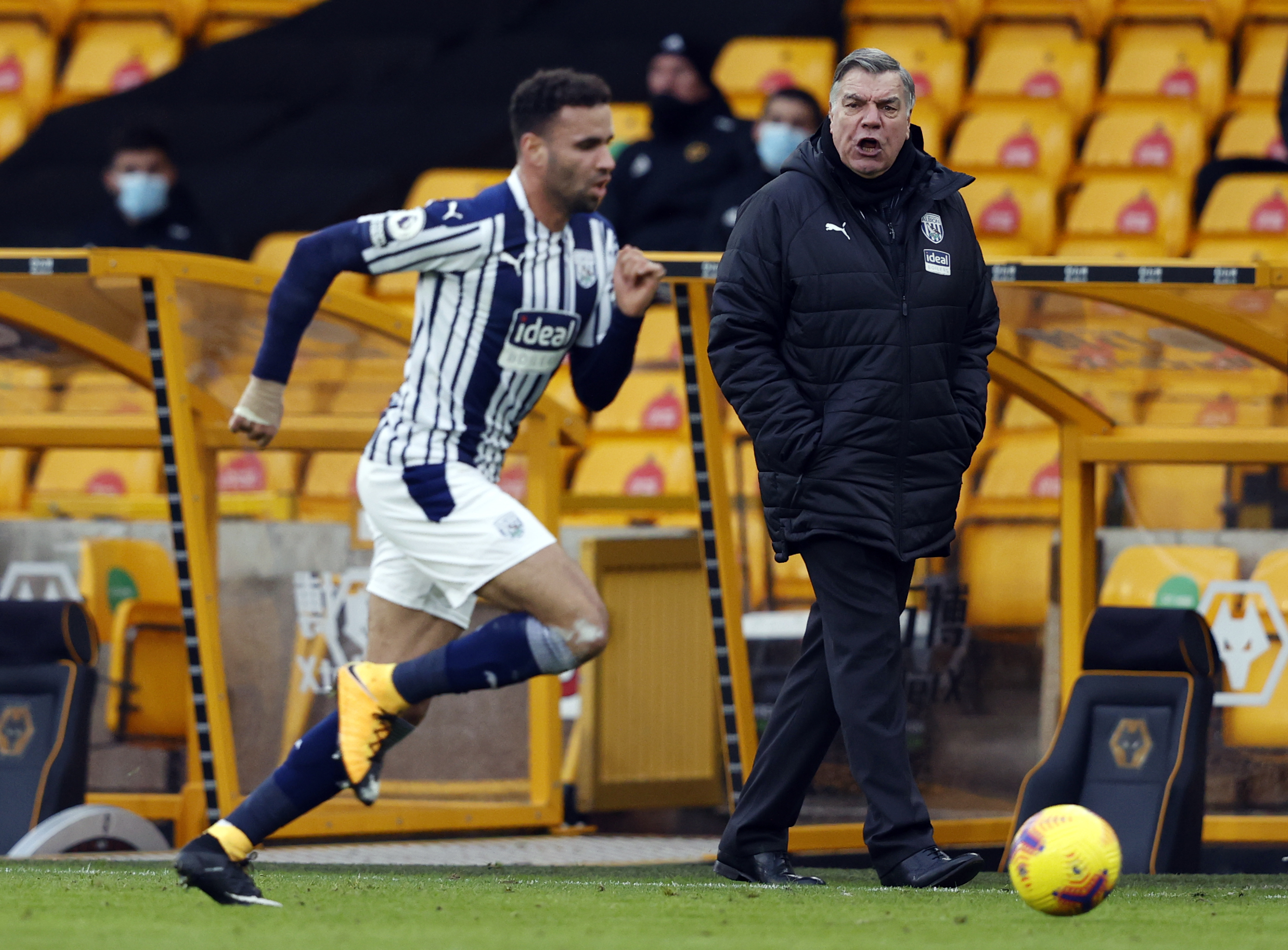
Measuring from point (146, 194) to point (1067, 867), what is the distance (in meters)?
6.01

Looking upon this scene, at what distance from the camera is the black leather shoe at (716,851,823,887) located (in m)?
4.41

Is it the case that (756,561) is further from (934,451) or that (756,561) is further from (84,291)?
(84,291)

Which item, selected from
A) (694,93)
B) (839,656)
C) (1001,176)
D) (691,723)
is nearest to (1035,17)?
(1001,176)

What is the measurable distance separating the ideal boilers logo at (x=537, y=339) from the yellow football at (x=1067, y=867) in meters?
1.45

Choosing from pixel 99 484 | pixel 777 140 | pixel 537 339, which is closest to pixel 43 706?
pixel 99 484

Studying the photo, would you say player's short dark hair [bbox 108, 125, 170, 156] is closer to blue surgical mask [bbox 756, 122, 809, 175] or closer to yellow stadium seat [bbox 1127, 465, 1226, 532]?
blue surgical mask [bbox 756, 122, 809, 175]

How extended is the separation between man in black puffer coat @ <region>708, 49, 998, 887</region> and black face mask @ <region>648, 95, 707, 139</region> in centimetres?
412

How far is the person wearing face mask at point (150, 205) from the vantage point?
8.51m

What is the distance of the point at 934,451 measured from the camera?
425 cm

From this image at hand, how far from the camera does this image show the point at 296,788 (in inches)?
151

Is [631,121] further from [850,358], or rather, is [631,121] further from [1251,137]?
[850,358]

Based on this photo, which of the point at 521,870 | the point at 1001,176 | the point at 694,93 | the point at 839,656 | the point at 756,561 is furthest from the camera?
the point at 1001,176

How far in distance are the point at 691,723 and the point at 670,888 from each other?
2.56 m

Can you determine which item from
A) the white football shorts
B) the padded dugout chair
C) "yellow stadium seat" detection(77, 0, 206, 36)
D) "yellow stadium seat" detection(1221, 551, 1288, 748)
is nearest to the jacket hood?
the white football shorts
